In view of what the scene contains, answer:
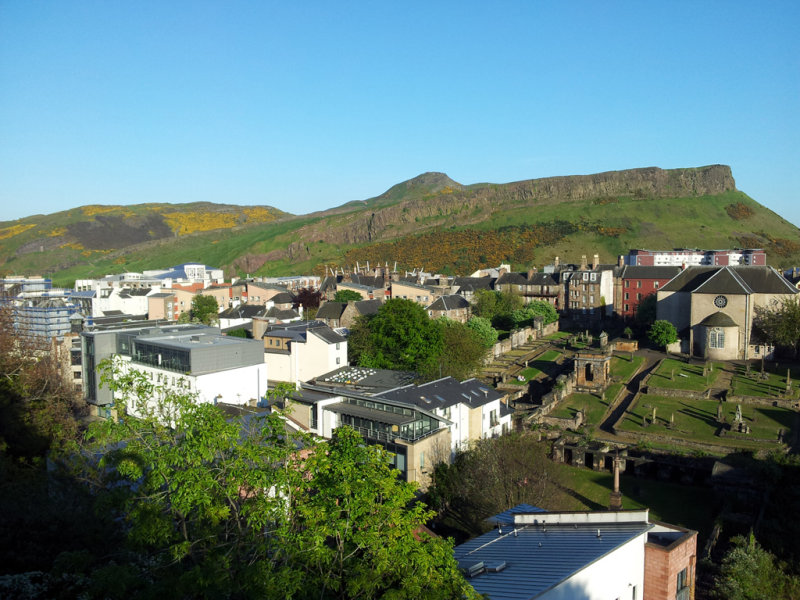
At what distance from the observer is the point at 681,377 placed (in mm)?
44125

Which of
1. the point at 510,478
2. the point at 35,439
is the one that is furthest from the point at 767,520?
the point at 35,439

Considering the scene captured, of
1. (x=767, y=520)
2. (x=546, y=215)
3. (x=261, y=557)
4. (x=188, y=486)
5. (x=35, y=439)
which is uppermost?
(x=546, y=215)

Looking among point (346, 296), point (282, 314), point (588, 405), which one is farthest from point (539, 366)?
point (346, 296)

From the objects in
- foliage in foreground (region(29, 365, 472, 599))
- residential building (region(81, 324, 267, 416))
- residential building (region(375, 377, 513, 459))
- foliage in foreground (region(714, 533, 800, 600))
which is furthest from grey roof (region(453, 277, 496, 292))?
foliage in foreground (region(29, 365, 472, 599))

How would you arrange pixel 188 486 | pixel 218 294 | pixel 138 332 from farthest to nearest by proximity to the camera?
1. pixel 218 294
2. pixel 138 332
3. pixel 188 486

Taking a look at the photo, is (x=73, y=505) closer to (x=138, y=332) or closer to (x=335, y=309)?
(x=138, y=332)

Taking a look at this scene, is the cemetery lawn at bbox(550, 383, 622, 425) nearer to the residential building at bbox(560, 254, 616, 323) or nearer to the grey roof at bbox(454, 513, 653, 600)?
the grey roof at bbox(454, 513, 653, 600)

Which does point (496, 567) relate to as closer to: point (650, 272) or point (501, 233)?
point (650, 272)

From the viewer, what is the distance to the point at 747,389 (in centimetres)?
4106

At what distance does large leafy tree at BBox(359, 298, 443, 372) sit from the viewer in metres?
42.5

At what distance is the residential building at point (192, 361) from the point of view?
37125mm

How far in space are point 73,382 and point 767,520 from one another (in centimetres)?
4931

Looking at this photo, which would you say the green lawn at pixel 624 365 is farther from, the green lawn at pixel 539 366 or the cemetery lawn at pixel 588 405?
the green lawn at pixel 539 366

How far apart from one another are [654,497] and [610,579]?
17.8m
